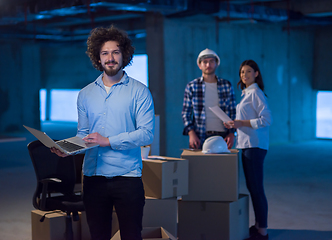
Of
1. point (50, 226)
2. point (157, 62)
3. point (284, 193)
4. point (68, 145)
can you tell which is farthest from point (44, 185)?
point (157, 62)

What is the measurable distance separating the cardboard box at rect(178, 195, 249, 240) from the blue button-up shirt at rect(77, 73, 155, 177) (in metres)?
1.22

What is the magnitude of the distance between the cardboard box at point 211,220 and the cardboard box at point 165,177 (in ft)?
0.64

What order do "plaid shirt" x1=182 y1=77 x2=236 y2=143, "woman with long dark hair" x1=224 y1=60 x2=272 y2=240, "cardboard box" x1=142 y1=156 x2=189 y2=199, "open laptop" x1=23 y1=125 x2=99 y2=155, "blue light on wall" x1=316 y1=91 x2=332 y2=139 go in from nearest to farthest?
"open laptop" x1=23 y1=125 x2=99 y2=155 < "cardboard box" x1=142 y1=156 x2=189 y2=199 < "woman with long dark hair" x1=224 y1=60 x2=272 y2=240 < "plaid shirt" x1=182 y1=77 x2=236 y2=143 < "blue light on wall" x1=316 y1=91 x2=332 y2=139

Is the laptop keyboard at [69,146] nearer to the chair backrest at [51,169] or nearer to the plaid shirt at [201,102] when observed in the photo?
the chair backrest at [51,169]

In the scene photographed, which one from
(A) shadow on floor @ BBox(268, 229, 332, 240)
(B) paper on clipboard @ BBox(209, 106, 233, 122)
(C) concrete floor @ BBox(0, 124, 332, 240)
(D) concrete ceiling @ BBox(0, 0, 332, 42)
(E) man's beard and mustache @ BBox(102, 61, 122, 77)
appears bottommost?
(A) shadow on floor @ BBox(268, 229, 332, 240)

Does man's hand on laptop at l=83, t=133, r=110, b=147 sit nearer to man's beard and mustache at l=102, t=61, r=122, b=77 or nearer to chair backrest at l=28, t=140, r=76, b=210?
man's beard and mustache at l=102, t=61, r=122, b=77

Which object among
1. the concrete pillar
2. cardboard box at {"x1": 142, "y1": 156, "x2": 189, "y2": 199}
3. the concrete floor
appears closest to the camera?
cardboard box at {"x1": 142, "y1": 156, "x2": 189, "y2": 199}

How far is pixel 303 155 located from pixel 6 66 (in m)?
8.00

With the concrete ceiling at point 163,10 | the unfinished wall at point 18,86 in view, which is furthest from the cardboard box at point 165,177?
the unfinished wall at point 18,86

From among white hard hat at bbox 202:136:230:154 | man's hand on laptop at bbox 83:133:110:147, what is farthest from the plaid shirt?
man's hand on laptop at bbox 83:133:110:147

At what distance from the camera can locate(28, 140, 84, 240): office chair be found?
2941mm

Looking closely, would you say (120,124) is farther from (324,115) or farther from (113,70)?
(324,115)

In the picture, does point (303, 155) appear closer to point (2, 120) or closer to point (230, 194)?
point (230, 194)

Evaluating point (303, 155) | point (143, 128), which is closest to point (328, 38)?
point (303, 155)
